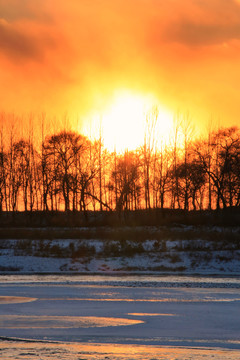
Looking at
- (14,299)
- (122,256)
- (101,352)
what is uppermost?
(122,256)

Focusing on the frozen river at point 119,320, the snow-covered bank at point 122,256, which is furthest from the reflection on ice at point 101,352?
the snow-covered bank at point 122,256

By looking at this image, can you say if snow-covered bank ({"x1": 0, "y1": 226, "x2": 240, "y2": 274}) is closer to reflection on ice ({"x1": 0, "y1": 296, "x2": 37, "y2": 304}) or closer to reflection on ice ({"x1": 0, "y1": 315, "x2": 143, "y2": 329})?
reflection on ice ({"x1": 0, "y1": 296, "x2": 37, "y2": 304})

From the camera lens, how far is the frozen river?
8.99 m

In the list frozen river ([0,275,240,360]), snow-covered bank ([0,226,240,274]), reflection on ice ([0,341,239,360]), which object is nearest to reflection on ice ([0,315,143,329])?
frozen river ([0,275,240,360])

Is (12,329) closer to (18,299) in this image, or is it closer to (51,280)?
(18,299)


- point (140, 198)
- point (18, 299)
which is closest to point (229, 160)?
point (140, 198)

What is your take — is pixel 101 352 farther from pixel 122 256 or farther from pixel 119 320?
pixel 122 256

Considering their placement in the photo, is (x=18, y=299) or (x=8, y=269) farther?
(x=8, y=269)

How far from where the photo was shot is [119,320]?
12.0 m

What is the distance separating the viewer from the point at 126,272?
25.2 m

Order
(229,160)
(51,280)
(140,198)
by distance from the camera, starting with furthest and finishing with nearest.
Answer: (140,198) < (229,160) < (51,280)

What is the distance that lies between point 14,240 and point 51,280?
14834mm

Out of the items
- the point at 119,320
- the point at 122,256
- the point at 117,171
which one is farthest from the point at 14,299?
the point at 117,171

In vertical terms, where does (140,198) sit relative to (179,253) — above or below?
above
